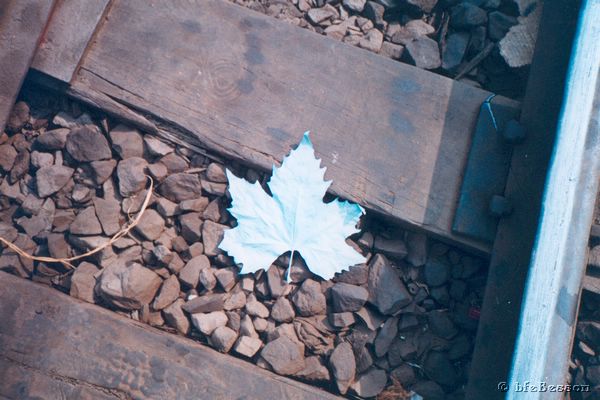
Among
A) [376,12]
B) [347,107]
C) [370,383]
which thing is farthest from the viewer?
[376,12]

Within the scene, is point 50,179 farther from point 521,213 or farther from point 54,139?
point 521,213

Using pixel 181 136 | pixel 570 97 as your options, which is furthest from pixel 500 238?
pixel 181 136

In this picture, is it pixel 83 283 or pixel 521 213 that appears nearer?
pixel 521 213

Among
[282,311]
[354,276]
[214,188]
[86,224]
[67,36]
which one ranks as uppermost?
[67,36]

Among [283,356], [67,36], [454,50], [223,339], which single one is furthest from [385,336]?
[67,36]

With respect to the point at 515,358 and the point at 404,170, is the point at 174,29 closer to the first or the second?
the point at 404,170

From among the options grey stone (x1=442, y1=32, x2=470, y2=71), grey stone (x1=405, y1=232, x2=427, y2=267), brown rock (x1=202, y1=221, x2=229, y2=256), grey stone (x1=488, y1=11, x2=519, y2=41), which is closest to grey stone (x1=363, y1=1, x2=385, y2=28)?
grey stone (x1=442, y1=32, x2=470, y2=71)
